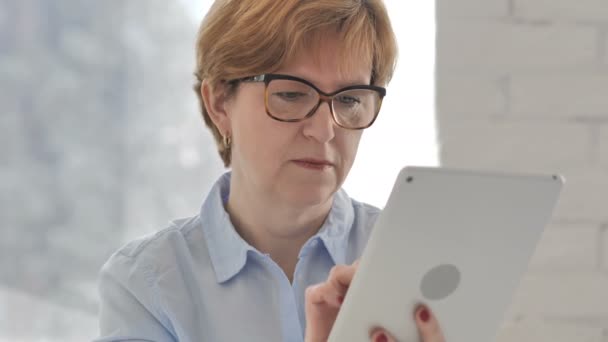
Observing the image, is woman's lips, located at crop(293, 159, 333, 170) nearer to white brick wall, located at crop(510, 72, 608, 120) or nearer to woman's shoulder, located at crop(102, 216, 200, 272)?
woman's shoulder, located at crop(102, 216, 200, 272)

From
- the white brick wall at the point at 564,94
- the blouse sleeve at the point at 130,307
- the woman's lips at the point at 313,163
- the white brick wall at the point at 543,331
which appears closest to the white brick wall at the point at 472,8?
the white brick wall at the point at 564,94

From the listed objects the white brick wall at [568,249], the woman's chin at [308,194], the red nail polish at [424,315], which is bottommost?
the white brick wall at [568,249]

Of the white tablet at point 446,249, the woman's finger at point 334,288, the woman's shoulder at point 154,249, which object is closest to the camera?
the white tablet at point 446,249

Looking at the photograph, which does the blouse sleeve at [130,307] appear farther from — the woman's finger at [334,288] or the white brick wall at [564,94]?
the white brick wall at [564,94]

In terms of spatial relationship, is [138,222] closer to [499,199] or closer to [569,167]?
[569,167]

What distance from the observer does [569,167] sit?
1.23m

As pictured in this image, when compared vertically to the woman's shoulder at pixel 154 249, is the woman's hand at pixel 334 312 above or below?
below

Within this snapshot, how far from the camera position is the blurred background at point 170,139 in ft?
4.00

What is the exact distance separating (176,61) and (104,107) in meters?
0.14

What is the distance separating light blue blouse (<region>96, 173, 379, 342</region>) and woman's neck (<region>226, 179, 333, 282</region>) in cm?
2

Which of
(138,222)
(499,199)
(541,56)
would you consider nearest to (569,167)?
(541,56)

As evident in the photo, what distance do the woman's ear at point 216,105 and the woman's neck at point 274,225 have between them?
80 mm

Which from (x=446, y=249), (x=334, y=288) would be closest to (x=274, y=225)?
(x=334, y=288)

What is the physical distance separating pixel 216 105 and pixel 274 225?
178 mm
